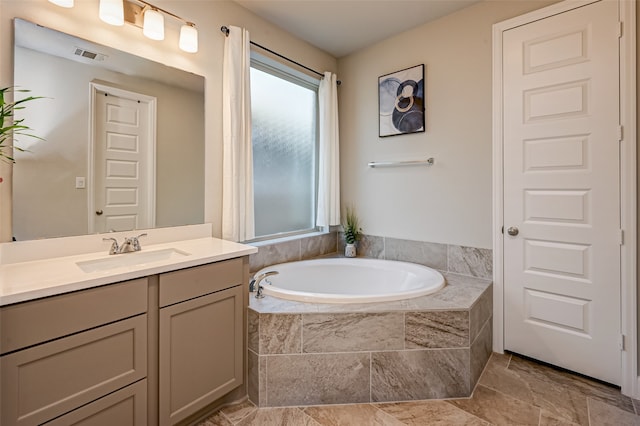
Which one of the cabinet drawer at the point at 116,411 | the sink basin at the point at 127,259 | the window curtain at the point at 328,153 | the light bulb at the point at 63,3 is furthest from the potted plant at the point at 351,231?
the light bulb at the point at 63,3

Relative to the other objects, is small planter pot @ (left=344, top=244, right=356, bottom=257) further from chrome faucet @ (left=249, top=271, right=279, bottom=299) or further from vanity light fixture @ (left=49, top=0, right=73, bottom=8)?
vanity light fixture @ (left=49, top=0, right=73, bottom=8)

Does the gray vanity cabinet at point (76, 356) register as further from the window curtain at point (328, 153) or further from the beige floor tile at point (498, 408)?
the window curtain at point (328, 153)

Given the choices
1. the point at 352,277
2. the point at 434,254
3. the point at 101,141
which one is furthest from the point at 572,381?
the point at 101,141

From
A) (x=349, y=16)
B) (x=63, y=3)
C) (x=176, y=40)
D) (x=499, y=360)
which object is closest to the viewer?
(x=63, y=3)

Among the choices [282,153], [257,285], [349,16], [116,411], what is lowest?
[116,411]

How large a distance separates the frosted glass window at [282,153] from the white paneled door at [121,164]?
923 millimetres

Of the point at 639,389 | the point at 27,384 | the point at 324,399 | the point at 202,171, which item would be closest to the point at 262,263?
the point at 202,171

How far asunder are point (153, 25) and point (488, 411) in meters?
2.84

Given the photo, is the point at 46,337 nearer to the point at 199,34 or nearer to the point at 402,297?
the point at 402,297

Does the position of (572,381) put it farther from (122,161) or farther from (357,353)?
(122,161)

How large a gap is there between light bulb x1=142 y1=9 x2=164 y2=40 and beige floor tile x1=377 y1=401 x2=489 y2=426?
2451 mm

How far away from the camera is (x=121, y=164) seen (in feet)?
5.74

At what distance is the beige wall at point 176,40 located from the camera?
140 centimetres

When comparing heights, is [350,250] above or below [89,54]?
below
